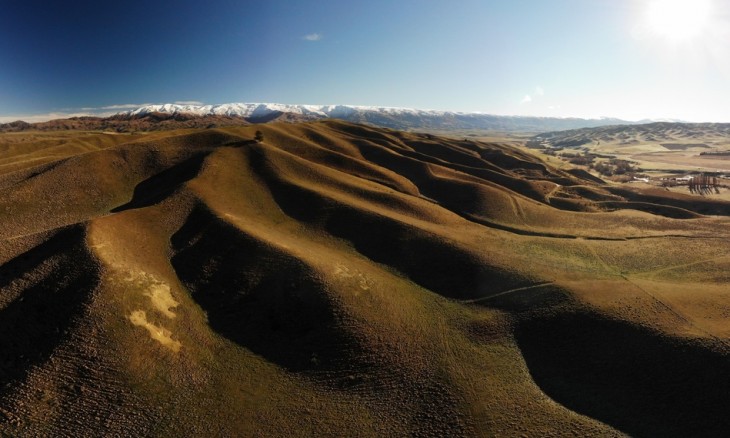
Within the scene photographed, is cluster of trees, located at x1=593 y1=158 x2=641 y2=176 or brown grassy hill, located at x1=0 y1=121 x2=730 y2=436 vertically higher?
cluster of trees, located at x1=593 y1=158 x2=641 y2=176

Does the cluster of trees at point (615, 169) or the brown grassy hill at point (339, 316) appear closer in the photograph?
the brown grassy hill at point (339, 316)

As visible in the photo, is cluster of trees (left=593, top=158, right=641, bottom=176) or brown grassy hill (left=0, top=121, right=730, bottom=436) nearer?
brown grassy hill (left=0, top=121, right=730, bottom=436)

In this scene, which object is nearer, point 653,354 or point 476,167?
point 653,354

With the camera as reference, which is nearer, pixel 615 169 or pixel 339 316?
pixel 339 316

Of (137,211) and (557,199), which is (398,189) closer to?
(557,199)

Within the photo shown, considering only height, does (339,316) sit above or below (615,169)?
below

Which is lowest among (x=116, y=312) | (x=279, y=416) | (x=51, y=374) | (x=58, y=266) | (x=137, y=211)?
(x=279, y=416)

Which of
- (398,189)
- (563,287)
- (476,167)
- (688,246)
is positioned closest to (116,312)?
(563,287)

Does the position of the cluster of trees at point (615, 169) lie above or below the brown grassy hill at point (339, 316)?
above
